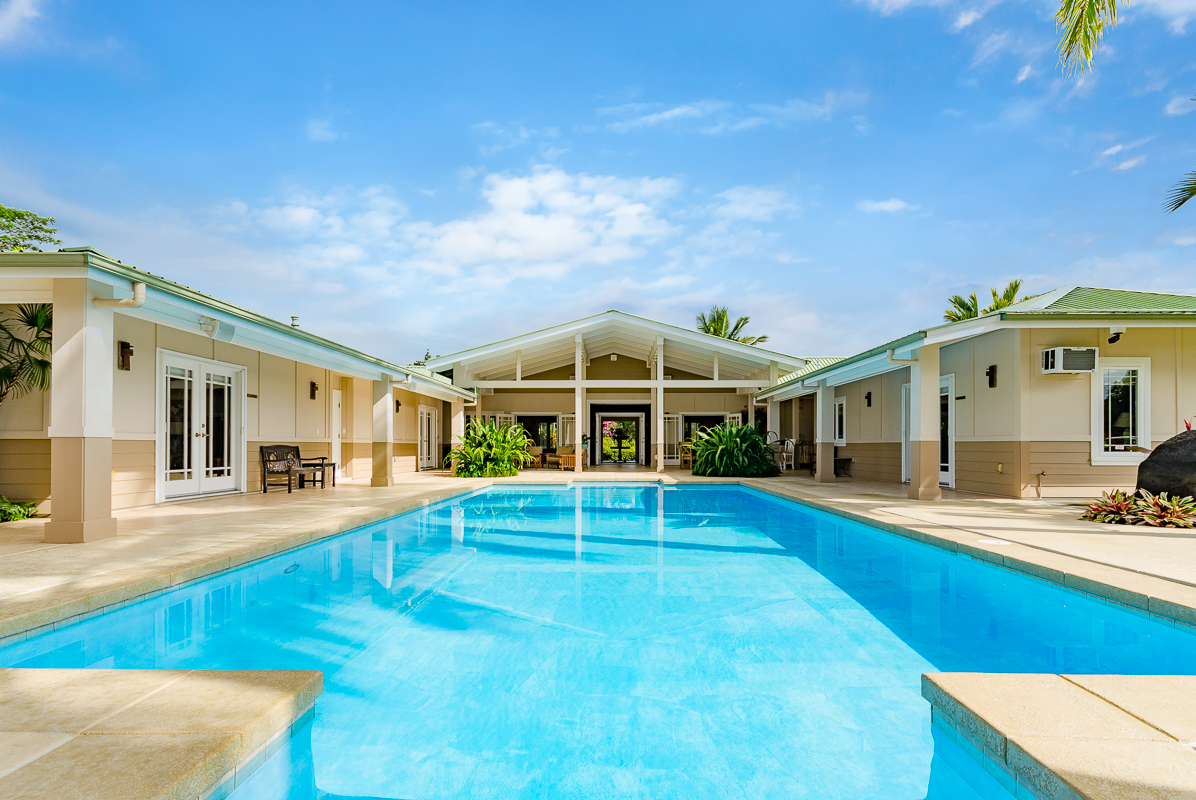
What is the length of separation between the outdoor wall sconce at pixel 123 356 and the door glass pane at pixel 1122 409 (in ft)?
43.0

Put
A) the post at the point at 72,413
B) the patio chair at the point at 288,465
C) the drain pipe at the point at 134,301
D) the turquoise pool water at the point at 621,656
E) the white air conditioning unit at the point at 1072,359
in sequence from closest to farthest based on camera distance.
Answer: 1. the turquoise pool water at the point at 621,656
2. the post at the point at 72,413
3. the drain pipe at the point at 134,301
4. the white air conditioning unit at the point at 1072,359
5. the patio chair at the point at 288,465

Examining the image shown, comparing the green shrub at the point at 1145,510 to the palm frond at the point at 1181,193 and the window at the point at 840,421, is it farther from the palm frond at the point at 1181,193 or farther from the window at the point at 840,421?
the window at the point at 840,421

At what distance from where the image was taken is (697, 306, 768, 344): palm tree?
31.5 m

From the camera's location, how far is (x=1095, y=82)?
48.6 ft

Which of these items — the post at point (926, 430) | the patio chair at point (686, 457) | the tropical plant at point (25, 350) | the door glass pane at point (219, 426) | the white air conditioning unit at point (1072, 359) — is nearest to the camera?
the tropical plant at point (25, 350)

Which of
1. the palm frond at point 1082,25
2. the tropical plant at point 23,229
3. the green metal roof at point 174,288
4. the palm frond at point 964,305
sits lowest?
the green metal roof at point 174,288

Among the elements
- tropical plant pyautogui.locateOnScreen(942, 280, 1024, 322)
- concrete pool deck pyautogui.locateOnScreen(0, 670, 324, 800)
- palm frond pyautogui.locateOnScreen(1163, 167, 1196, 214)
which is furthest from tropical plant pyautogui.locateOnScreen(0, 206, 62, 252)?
tropical plant pyautogui.locateOnScreen(942, 280, 1024, 322)

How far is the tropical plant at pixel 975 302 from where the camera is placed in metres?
23.8

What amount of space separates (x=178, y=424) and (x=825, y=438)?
1155 cm

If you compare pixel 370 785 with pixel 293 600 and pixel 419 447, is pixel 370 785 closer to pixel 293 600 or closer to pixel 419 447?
pixel 293 600

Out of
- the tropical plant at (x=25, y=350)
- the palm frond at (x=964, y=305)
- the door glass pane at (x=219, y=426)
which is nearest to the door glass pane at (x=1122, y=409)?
the door glass pane at (x=219, y=426)

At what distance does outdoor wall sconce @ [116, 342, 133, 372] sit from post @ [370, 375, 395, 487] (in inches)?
170

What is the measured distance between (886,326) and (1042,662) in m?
32.1

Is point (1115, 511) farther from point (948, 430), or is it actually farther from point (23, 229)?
point (23, 229)
